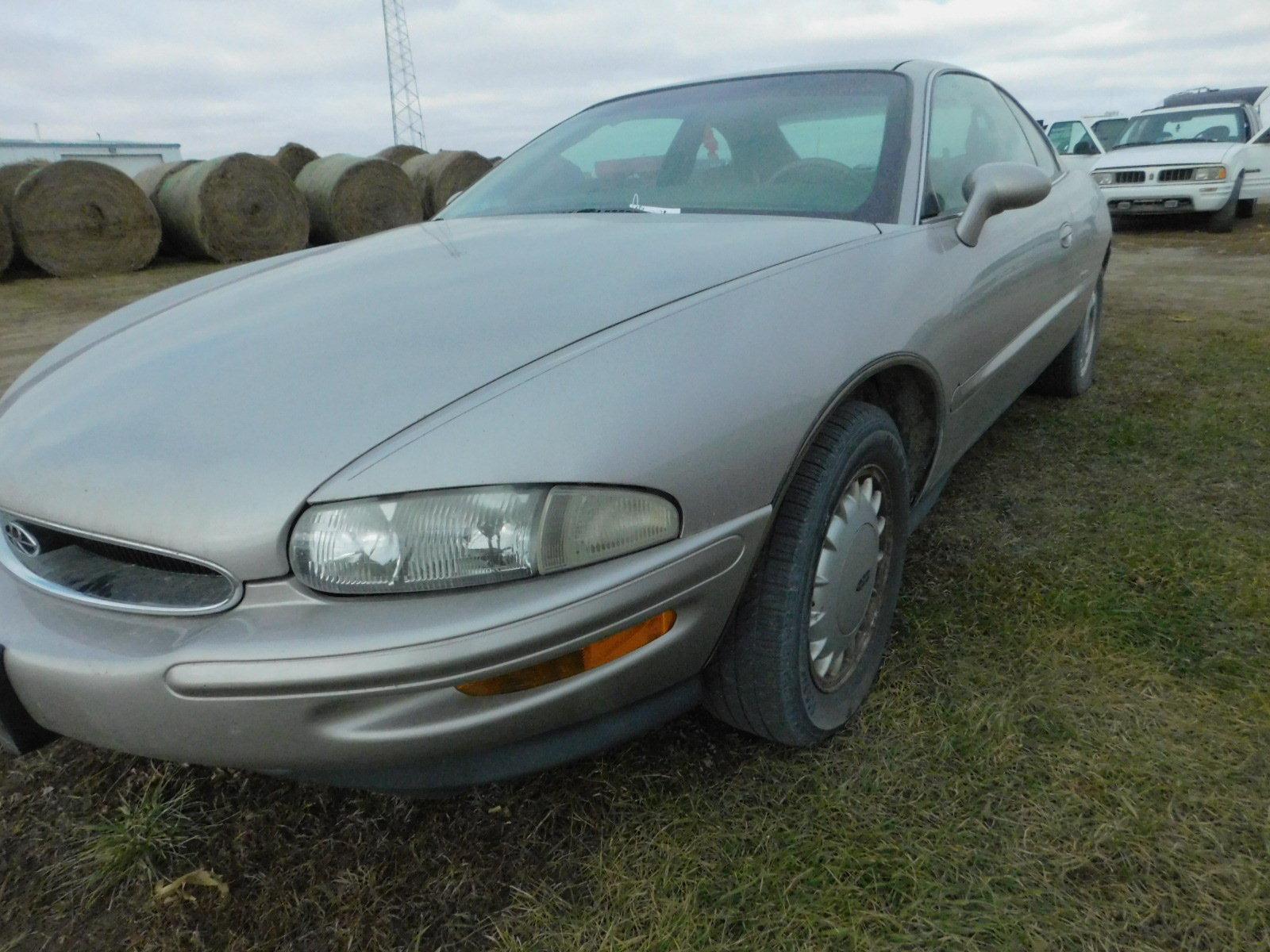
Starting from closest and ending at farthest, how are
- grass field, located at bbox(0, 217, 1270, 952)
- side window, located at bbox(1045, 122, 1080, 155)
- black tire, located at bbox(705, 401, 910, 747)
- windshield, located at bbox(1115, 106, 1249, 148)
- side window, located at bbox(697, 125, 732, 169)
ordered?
1. grass field, located at bbox(0, 217, 1270, 952)
2. black tire, located at bbox(705, 401, 910, 747)
3. side window, located at bbox(697, 125, 732, 169)
4. windshield, located at bbox(1115, 106, 1249, 148)
5. side window, located at bbox(1045, 122, 1080, 155)

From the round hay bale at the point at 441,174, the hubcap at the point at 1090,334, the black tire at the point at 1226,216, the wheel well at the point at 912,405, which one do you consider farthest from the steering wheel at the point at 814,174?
the black tire at the point at 1226,216

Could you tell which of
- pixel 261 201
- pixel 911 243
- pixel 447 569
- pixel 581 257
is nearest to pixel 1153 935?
pixel 447 569

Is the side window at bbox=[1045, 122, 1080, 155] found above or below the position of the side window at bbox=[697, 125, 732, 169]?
above

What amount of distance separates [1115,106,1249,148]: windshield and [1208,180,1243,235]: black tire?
39.6 inches

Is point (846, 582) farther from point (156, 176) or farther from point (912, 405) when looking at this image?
point (156, 176)

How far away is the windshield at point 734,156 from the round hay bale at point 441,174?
823 centimetres

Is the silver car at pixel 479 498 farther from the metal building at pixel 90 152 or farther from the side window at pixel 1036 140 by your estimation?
the metal building at pixel 90 152

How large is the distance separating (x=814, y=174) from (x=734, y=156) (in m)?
0.24

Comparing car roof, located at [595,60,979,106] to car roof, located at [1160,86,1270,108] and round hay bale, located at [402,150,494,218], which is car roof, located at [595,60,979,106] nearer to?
round hay bale, located at [402,150,494,218]

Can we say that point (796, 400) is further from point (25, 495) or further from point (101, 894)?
point (101, 894)

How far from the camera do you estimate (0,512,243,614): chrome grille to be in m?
1.14

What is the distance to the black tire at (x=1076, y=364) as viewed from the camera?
137 inches

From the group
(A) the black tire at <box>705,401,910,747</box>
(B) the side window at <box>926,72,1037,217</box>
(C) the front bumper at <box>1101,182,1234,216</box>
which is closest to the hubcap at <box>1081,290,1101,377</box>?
(B) the side window at <box>926,72,1037,217</box>

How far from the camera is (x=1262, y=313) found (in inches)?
207
